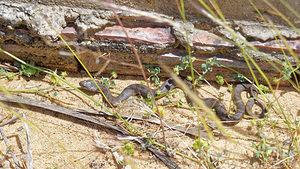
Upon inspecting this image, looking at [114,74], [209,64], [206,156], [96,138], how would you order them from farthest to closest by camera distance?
[114,74] → [209,64] → [96,138] → [206,156]

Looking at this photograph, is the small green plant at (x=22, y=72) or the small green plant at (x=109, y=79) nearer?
the small green plant at (x=22, y=72)

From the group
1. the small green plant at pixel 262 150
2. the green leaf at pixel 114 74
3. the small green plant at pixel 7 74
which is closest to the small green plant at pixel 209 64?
the small green plant at pixel 262 150

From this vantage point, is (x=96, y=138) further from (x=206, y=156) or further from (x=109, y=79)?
(x=206, y=156)

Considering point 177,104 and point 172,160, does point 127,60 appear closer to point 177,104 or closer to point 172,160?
point 177,104

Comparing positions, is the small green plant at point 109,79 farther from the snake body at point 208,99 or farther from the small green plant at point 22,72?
the small green plant at point 22,72

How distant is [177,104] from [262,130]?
4.14 feet

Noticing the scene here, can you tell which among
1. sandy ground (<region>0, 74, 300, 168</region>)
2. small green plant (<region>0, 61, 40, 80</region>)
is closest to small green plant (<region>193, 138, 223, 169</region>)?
sandy ground (<region>0, 74, 300, 168</region>)

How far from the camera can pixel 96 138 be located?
315 centimetres

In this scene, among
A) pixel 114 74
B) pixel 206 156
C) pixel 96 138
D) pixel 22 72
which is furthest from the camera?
pixel 114 74


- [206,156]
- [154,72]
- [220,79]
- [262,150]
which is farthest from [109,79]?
[262,150]

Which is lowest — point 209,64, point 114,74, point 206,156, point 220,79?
point 206,156

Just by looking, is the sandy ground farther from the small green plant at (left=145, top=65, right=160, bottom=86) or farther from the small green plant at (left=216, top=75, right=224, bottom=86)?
the small green plant at (left=145, top=65, right=160, bottom=86)

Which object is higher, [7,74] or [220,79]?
[7,74]

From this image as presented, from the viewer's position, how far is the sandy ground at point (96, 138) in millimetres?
2947
